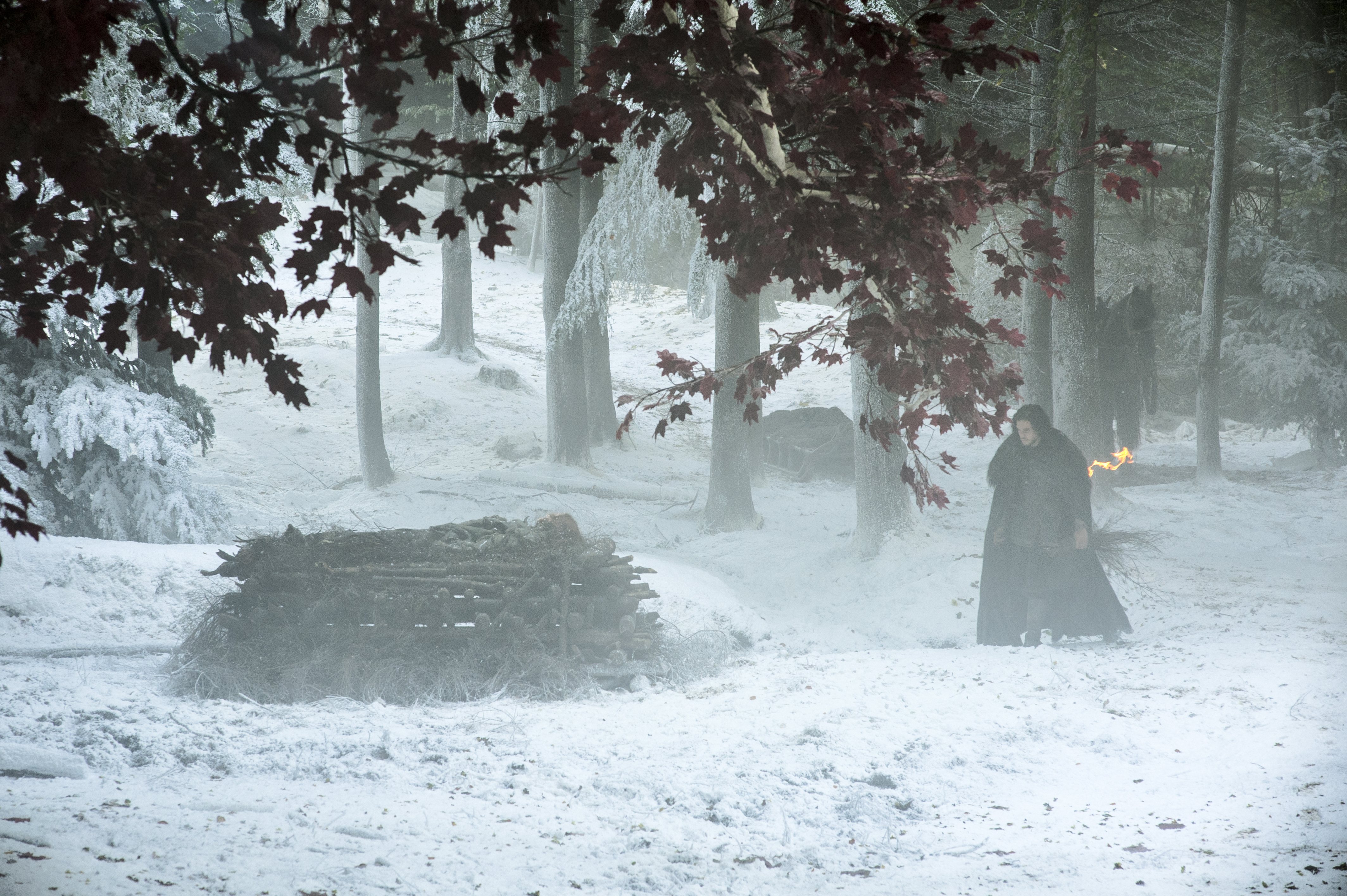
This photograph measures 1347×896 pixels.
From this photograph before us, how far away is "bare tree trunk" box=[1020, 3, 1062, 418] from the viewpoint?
9.12m

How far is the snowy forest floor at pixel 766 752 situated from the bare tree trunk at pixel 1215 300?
8.46 ft

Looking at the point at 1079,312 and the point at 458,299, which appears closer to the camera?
the point at 1079,312

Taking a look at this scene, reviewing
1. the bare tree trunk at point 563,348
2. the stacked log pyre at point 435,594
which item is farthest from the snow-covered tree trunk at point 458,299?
the stacked log pyre at point 435,594

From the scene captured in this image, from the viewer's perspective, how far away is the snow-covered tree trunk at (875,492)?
330 inches

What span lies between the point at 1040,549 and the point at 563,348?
7014mm

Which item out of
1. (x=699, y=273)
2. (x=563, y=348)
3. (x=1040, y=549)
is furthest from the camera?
(x=563, y=348)

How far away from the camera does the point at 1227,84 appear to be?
34.3 feet

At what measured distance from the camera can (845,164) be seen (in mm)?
2400

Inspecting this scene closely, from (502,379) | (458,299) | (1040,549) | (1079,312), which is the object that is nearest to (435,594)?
(1040,549)

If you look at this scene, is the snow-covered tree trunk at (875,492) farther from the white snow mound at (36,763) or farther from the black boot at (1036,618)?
the white snow mound at (36,763)

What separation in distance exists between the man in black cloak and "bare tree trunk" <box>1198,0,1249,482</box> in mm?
6373

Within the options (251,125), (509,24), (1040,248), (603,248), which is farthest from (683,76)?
(603,248)

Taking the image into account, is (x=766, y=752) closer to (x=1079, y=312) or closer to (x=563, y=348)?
(x=1079, y=312)

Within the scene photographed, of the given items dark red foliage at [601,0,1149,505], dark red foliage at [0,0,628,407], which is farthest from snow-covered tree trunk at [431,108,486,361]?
dark red foliage at [0,0,628,407]
